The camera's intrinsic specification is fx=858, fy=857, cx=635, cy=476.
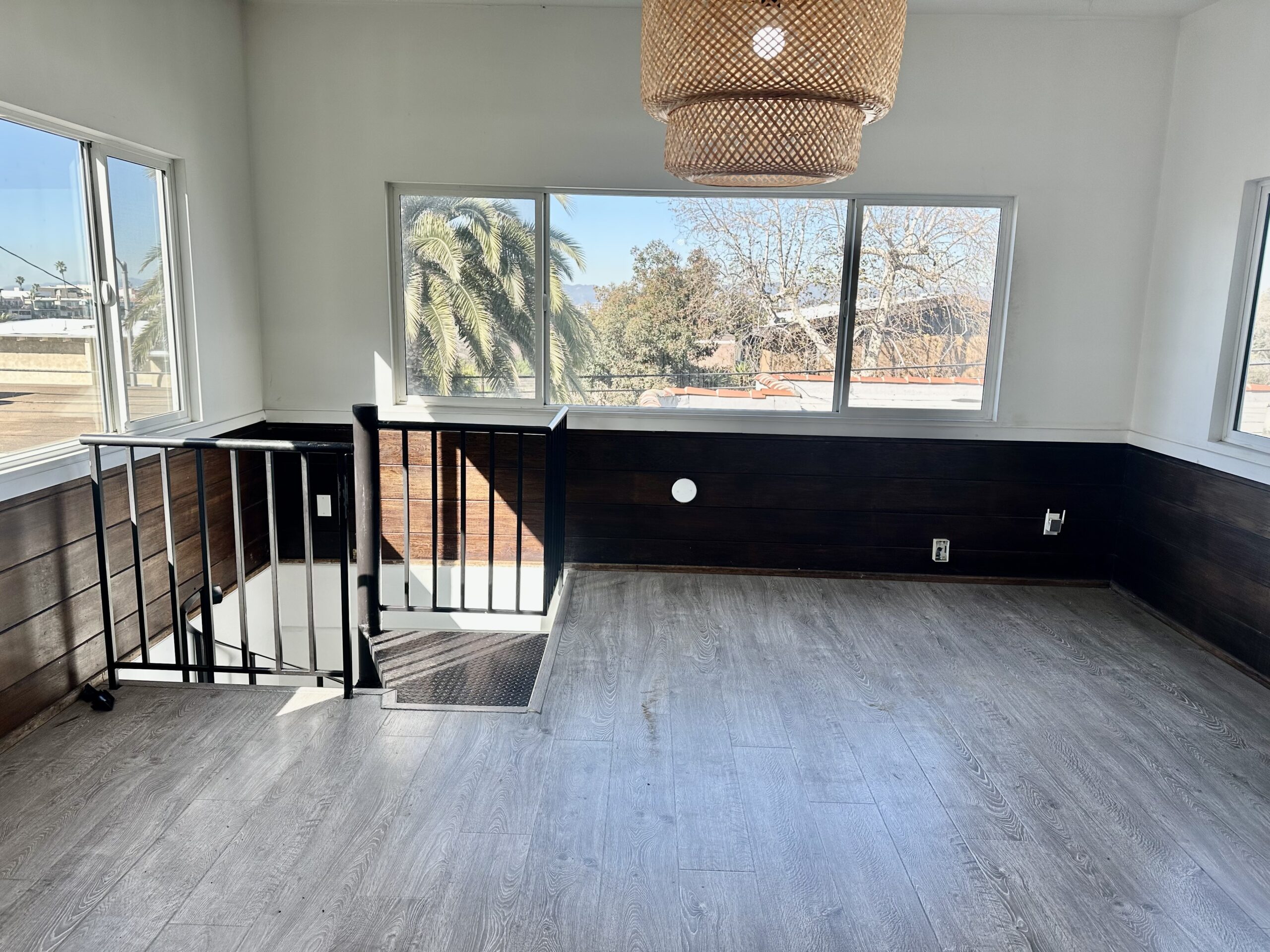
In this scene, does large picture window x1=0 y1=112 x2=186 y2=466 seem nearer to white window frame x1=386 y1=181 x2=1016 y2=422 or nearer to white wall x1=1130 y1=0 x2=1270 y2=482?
white window frame x1=386 y1=181 x2=1016 y2=422

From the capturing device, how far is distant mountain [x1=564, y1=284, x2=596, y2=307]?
14.4ft

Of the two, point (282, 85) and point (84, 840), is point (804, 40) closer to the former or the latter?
point (84, 840)

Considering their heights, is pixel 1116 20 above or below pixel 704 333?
above

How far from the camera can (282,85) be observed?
164 inches

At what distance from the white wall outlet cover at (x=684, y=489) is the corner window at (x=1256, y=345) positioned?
2.44 metres

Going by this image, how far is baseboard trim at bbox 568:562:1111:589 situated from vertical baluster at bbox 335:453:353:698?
1.76m

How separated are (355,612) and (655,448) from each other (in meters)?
1.71

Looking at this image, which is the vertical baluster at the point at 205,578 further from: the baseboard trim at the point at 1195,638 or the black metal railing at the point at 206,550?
the baseboard trim at the point at 1195,638

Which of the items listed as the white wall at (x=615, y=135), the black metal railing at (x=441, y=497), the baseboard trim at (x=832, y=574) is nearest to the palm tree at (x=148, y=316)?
the white wall at (x=615, y=135)

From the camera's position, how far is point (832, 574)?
458cm

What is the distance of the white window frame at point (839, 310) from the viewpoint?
13.9 feet

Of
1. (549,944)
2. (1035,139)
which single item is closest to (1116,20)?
(1035,139)

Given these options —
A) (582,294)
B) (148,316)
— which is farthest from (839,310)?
(148,316)

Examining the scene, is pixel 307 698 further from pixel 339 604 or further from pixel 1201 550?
pixel 1201 550
